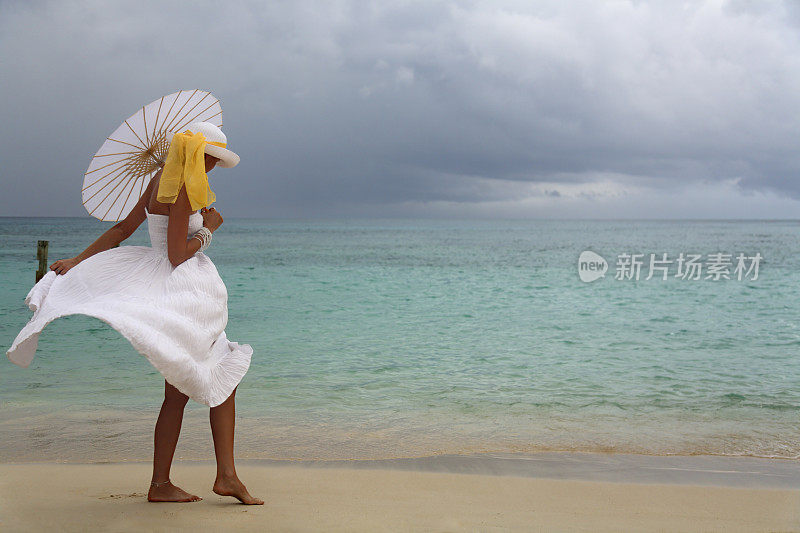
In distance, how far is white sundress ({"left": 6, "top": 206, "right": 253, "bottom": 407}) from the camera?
2895 mm

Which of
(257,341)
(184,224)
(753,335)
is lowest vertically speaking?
(257,341)

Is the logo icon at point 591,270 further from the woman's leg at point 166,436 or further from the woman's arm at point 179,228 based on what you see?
the woman's arm at point 179,228

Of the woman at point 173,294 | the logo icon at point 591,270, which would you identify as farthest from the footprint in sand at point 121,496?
the logo icon at point 591,270

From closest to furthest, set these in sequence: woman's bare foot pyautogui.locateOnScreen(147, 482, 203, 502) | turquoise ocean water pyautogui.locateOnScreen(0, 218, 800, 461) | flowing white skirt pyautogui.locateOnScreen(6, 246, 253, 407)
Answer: flowing white skirt pyautogui.locateOnScreen(6, 246, 253, 407)
woman's bare foot pyautogui.locateOnScreen(147, 482, 203, 502)
turquoise ocean water pyautogui.locateOnScreen(0, 218, 800, 461)

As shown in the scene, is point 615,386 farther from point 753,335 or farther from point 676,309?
point 676,309

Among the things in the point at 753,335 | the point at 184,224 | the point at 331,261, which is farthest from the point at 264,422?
the point at 331,261

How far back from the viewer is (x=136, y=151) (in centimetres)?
358

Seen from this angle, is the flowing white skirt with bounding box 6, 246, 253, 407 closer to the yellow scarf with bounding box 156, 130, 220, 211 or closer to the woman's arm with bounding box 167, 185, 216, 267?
the woman's arm with bounding box 167, 185, 216, 267

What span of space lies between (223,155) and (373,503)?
206 centimetres

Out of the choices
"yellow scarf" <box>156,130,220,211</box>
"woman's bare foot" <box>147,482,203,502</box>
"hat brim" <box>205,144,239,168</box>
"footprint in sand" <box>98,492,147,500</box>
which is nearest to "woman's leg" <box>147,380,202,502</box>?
"woman's bare foot" <box>147,482,203,502</box>

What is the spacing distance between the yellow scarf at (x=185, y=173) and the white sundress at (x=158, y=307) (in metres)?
0.17

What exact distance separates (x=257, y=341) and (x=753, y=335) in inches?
332

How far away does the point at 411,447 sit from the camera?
530cm

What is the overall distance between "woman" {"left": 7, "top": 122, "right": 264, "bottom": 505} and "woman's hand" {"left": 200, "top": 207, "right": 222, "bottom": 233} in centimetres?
2
